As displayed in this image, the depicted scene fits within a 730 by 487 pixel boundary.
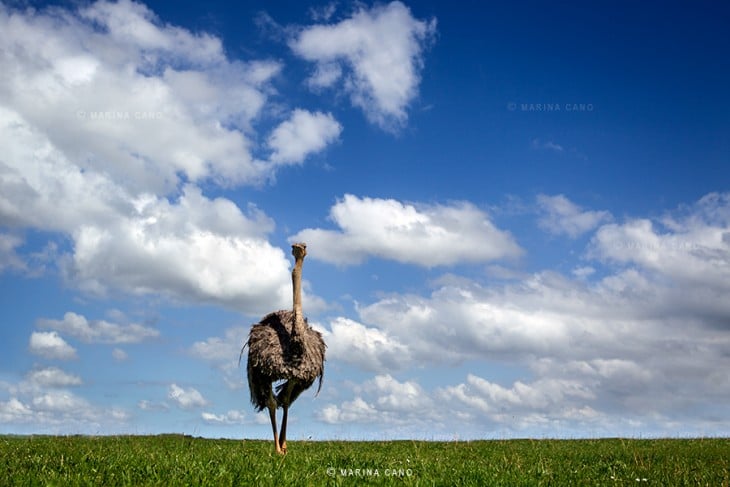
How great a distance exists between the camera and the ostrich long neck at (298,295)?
699 inches

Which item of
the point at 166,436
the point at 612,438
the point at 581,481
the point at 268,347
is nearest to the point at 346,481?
the point at 581,481

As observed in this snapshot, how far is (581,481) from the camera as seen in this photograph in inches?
487

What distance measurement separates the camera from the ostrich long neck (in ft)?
58.3

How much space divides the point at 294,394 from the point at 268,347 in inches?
63.8

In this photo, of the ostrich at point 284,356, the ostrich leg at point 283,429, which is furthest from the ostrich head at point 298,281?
the ostrich leg at point 283,429

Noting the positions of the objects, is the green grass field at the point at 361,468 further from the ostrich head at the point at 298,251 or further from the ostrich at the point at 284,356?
the ostrich head at the point at 298,251

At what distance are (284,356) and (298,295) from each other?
5.52 feet

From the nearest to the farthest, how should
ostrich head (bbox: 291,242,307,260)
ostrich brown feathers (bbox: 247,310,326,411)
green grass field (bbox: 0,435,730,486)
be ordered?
green grass field (bbox: 0,435,730,486)
ostrich brown feathers (bbox: 247,310,326,411)
ostrich head (bbox: 291,242,307,260)

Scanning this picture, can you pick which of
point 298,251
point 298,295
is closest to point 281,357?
point 298,295

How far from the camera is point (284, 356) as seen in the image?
17.8 meters

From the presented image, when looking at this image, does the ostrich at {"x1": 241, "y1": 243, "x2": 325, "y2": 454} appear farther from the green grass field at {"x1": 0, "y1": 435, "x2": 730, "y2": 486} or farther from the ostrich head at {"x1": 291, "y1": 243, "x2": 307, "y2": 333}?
the green grass field at {"x1": 0, "y1": 435, "x2": 730, "y2": 486}

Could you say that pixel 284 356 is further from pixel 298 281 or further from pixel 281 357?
pixel 298 281

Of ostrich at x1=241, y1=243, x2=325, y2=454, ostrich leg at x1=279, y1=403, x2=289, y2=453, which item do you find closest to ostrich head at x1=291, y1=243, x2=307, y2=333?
ostrich at x1=241, y1=243, x2=325, y2=454

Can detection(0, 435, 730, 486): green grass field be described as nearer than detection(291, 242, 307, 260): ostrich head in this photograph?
Yes
